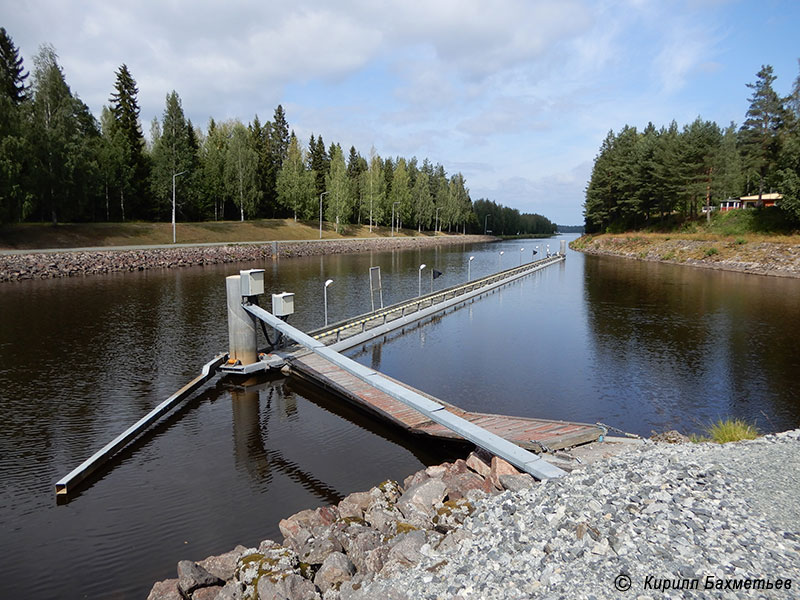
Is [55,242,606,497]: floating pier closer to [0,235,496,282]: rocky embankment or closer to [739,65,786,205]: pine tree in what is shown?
[0,235,496,282]: rocky embankment

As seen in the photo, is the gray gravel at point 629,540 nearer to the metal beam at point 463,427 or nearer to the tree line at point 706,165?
the metal beam at point 463,427

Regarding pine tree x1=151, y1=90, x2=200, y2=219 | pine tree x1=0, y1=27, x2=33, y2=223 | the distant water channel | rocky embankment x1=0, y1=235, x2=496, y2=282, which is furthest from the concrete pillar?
pine tree x1=151, y1=90, x2=200, y2=219

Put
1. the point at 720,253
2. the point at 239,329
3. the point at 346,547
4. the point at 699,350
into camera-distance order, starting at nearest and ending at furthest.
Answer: the point at 346,547 < the point at 239,329 < the point at 699,350 < the point at 720,253

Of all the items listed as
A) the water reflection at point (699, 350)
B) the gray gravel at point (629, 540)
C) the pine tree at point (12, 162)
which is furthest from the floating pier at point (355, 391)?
the pine tree at point (12, 162)

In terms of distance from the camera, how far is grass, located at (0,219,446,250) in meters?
46.2

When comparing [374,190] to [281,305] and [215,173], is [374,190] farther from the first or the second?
[281,305]

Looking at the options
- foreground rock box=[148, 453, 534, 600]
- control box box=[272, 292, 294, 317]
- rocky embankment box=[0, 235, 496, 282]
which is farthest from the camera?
rocky embankment box=[0, 235, 496, 282]

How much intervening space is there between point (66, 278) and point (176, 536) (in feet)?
119

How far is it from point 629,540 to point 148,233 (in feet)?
208

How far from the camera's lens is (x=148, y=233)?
5878 cm

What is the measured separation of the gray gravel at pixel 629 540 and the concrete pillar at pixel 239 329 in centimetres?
1030

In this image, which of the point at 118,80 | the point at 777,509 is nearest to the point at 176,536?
the point at 777,509

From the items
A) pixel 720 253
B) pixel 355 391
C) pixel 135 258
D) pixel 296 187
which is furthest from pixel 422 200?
pixel 355 391

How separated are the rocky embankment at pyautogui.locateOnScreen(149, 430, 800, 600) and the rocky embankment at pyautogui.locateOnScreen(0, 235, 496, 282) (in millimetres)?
38103
